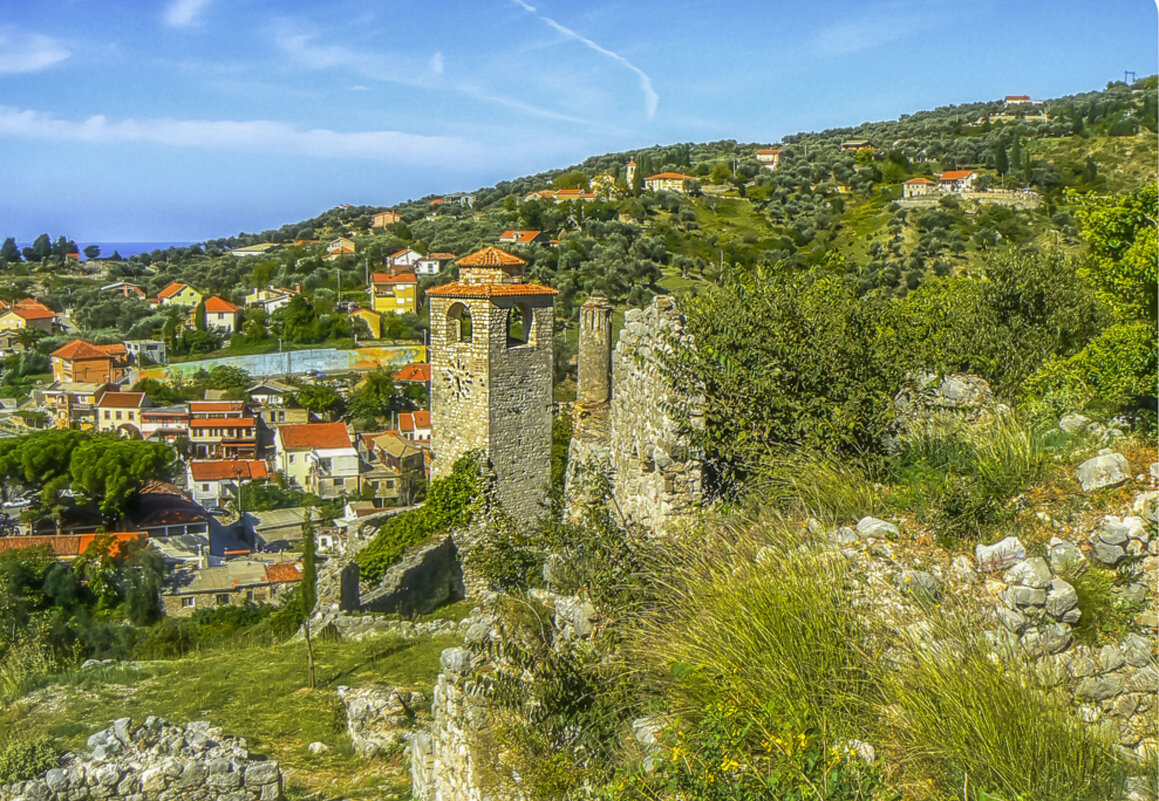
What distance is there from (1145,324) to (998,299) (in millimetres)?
9425

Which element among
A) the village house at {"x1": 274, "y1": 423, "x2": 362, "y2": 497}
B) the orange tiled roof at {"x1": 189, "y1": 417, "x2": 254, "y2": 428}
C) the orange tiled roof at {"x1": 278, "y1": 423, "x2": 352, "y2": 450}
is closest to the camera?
the village house at {"x1": 274, "y1": 423, "x2": 362, "y2": 497}

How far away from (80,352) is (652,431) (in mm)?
67344

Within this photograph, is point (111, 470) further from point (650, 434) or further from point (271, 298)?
point (271, 298)

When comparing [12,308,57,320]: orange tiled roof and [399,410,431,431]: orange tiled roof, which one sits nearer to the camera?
[399,410,431,431]: orange tiled roof

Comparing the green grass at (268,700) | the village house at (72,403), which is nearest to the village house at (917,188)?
the village house at (72,403)

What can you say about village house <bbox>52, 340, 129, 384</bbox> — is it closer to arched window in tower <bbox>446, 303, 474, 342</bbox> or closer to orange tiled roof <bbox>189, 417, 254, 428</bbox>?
orange tiled roof <bbox>189, 417, 254, 428</bbox>

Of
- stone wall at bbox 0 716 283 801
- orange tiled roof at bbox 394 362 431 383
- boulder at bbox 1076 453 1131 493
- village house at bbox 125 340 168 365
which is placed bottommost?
orange tiled roof at bbox 394 362 431 383

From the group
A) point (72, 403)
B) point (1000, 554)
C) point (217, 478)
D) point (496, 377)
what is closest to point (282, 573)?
point (496, 377)

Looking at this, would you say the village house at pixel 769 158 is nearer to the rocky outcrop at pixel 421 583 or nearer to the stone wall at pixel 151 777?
the rocky outcrop at pixel 421 583

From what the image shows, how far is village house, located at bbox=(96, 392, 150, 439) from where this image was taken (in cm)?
5369

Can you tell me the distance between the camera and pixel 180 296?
8494cm

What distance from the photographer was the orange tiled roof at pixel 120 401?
54.0 m

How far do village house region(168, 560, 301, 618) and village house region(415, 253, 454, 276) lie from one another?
163ft

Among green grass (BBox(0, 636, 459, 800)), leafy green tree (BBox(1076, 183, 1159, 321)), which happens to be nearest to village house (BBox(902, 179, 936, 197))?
green grass (BBox(0, 636, 459, 800))
